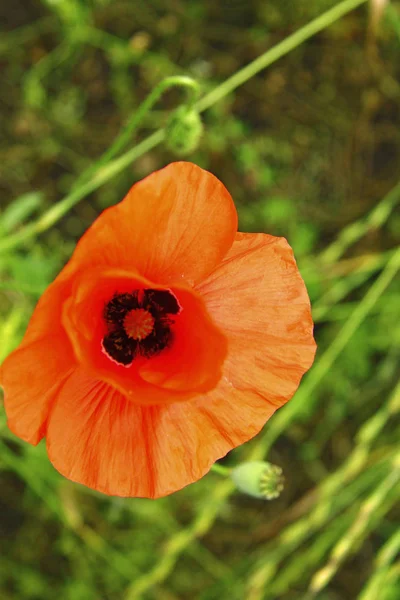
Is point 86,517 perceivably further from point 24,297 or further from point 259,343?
point 259,343

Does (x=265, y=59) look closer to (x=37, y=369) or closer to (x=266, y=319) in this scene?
(x=266, y=319)

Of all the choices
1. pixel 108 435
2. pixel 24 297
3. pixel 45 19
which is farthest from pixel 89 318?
pixel 45 19

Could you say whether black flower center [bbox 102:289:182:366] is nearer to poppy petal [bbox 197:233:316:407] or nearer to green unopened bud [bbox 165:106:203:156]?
poppy petal [bbox 197:233:316:407]

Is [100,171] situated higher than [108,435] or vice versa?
[100,171]

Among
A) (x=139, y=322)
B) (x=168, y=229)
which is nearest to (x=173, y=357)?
(x=139, y=322)

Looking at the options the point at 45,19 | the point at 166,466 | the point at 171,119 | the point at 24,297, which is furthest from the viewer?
the point at 45,19

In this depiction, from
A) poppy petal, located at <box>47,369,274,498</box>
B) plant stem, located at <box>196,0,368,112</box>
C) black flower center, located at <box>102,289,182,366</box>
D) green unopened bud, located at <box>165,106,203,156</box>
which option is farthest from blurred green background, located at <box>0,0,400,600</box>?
poppy petal, located at <box>47,369,274,498</box>

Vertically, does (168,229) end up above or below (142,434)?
above
